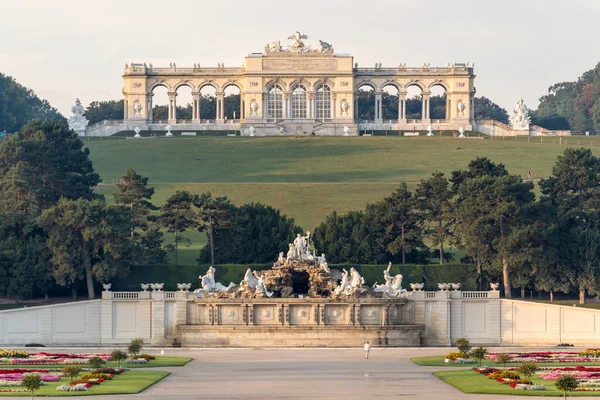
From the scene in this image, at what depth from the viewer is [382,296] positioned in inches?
3189

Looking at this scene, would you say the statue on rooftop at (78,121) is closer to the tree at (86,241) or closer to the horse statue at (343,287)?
the tree at (86,241)

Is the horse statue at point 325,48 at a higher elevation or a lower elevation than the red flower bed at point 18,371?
higher

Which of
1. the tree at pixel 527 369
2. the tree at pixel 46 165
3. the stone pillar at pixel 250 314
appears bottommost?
the tree at pixel 527 369

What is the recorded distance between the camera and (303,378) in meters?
56.9

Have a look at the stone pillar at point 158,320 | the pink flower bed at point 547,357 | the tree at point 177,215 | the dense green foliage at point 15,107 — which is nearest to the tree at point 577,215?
the pink flower bed at point 547,357

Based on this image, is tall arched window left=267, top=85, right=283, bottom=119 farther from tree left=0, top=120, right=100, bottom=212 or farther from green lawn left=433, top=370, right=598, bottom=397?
green lawn left=433, top=370, right=598, bottom=397

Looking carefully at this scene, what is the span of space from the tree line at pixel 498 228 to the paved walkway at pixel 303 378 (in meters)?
16.8

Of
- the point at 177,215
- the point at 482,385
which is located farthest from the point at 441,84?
the point at 482,385

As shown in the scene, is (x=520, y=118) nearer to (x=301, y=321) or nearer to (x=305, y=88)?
(x=305, y=88)

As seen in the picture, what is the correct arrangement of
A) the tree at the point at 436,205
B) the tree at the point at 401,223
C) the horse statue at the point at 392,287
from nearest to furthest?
the horse statue at the point at 392,287
the tree at the point at 401,223
the tree at the point at 436,205

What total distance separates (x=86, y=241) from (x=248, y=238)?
11.5 m

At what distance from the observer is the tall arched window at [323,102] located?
160 metres

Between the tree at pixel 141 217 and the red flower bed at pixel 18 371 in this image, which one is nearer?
the red flower bed at pixel 18 371

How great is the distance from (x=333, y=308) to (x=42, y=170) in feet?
100
